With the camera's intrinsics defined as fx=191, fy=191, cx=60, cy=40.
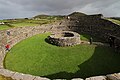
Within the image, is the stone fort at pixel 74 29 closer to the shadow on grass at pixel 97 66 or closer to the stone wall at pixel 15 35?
the stone wall at pixel 15 35

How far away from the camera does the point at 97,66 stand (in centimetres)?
2205

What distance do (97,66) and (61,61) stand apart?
4.51m

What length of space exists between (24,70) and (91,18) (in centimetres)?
2964

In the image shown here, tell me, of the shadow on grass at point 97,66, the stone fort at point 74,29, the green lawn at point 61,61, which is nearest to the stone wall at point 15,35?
the stone fort at point 74,29

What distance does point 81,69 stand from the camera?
20.9 meters

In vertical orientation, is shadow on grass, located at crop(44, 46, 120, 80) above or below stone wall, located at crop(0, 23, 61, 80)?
below

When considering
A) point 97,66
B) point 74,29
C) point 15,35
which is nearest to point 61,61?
point 97,66

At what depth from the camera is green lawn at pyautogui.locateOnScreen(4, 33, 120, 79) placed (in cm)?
2061

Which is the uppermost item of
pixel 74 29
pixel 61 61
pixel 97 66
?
pixel 74 29

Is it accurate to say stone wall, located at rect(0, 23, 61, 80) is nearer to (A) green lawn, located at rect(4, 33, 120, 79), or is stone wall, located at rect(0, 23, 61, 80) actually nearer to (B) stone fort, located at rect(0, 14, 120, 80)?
(B) stone fort, located at rect(0, 14, 120, 80)

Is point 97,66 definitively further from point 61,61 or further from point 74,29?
point 74,29

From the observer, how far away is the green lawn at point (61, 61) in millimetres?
20609

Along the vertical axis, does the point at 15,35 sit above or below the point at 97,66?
above

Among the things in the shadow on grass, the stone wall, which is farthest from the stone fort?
the shadow on grass
